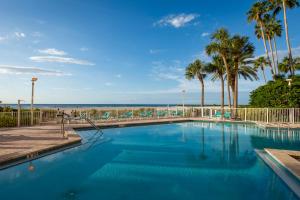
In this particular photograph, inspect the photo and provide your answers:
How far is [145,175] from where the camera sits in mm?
4926

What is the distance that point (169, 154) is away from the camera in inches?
274

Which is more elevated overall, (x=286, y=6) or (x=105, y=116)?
(x=286, y=6)

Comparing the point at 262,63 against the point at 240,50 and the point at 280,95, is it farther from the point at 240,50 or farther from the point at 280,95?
the point at 280,95

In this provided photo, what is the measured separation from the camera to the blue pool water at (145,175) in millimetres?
3869

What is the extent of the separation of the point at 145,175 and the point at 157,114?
41.7 feet

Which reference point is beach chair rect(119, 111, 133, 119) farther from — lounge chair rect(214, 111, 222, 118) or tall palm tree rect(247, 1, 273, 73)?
tall palm tree rect(247, 1, 273, 73)

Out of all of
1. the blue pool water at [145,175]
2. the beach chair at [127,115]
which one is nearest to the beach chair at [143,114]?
the beach chair at [127,115]

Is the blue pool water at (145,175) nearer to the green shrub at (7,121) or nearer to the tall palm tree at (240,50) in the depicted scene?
the green shrub at (7,121)

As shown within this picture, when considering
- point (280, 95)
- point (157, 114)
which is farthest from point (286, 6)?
point (157, 114)

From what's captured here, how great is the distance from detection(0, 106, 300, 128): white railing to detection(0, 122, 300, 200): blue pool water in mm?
5526

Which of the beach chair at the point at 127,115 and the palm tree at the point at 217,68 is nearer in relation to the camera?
the beach chair at the point at 127,115

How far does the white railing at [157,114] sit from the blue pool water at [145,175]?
218 inches

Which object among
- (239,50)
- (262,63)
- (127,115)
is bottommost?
(127,115)

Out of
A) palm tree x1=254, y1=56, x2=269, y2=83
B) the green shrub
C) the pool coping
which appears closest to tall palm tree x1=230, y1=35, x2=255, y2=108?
palm tree x1=254, y1=56, x2=269, y2=83
